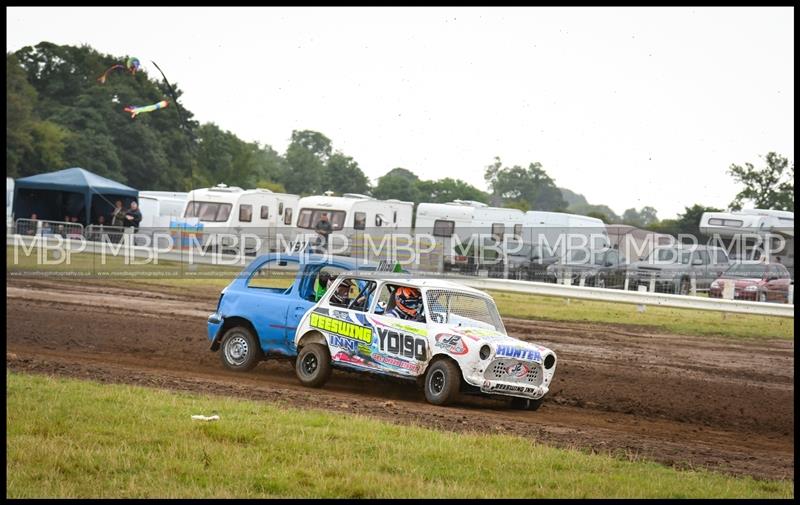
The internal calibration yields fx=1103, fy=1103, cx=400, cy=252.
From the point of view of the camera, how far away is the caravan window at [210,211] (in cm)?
3459

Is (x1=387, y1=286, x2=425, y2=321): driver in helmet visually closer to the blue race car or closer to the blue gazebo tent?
the blue race car

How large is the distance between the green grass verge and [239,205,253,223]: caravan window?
24.7 metres

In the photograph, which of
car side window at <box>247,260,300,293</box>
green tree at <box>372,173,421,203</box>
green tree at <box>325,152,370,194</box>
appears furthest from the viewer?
green tree at <box>372,173,421,203</box>

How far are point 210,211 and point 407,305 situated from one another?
2372 cm

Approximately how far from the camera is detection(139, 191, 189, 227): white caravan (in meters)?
37.6

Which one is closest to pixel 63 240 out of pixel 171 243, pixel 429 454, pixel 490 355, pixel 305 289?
pixel 171 243

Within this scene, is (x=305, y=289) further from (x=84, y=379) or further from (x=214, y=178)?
(x=214, y=178)

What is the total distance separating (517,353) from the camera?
11.5m

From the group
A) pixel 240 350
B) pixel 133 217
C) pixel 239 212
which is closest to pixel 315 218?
pixel 239 212

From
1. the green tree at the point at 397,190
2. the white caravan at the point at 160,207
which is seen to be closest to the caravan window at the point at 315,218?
the white caravan at the point at 160,207

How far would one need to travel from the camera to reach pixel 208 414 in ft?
32.3

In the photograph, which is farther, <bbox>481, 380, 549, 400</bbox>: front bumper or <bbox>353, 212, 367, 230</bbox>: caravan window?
<bbox>353, 212, 367, 230</bbox>: caravan window

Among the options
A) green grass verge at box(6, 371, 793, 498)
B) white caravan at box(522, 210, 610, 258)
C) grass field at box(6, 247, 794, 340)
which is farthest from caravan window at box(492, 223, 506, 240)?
Result: green grass verge at box(6, 371, 793, 498)

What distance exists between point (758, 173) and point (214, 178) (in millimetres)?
29946
